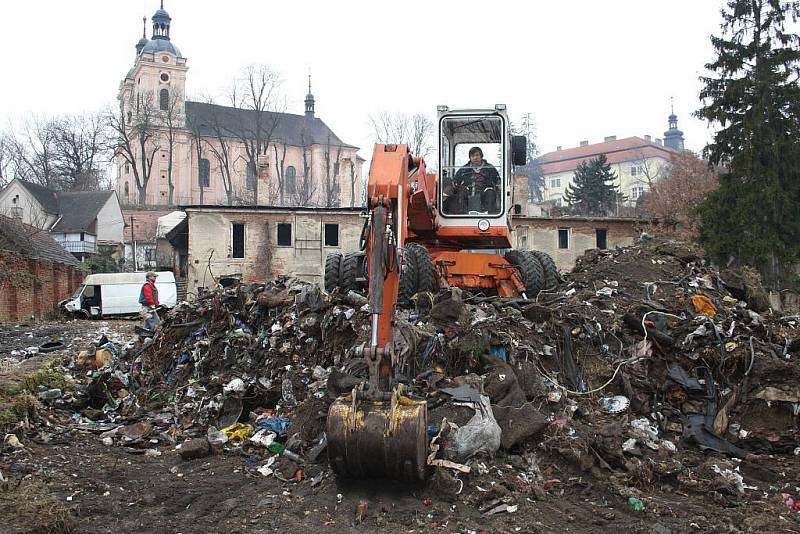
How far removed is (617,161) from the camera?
79312mm

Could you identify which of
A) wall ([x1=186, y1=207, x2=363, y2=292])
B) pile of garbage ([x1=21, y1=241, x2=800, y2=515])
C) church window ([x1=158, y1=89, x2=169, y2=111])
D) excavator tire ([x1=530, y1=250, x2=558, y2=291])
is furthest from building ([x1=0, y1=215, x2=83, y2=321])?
church window ([x1=158, y1=89, x2=169, y2=111])

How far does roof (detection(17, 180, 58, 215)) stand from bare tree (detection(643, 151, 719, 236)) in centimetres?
3858

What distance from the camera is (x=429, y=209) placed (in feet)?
23.9

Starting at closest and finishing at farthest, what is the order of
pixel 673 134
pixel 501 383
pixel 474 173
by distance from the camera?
pixel 501 383 → pixel 474 173 → pixel 673 134

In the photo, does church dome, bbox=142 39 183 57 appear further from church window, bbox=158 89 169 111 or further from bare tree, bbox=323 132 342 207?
bare tree, bbox=323 132 342 207

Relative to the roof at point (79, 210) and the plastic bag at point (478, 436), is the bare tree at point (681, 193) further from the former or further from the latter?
the roof at point (79, 210)

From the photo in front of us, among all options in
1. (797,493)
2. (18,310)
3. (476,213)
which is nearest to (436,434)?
(797,493)

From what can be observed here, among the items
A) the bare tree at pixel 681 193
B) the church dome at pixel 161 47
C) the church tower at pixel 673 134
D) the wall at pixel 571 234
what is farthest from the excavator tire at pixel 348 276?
the church tower at pixel 673 134

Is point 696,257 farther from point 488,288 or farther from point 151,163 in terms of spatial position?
point 151,163

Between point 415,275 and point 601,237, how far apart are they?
26.8 meters

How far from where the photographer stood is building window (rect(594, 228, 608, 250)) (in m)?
32.9

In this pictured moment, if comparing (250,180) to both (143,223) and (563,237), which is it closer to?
(143,223)

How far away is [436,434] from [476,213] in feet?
12.3

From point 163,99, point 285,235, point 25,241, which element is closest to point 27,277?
point 25,241
